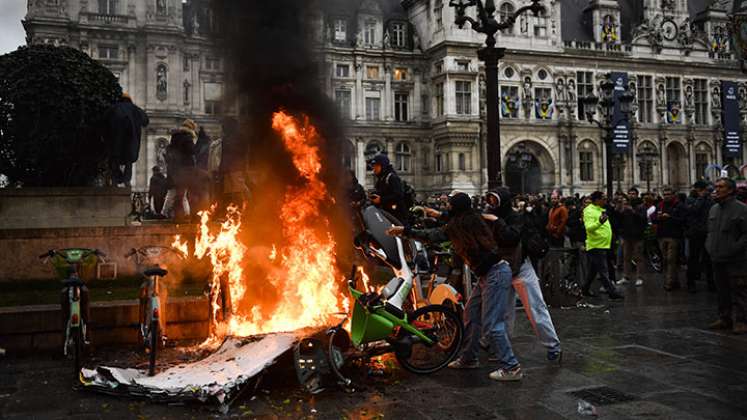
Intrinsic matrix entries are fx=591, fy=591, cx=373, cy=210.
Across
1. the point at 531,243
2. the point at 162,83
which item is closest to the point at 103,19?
the point at 162,83

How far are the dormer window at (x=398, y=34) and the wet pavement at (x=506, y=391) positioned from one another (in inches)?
1492

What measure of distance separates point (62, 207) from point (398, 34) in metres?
36.1

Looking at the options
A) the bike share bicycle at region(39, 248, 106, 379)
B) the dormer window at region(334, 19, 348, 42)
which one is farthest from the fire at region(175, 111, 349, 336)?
the dormer window at region(334, 19, 348, 42)

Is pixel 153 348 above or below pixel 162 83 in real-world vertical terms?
below

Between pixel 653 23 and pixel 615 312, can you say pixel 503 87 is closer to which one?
pixel 653 23

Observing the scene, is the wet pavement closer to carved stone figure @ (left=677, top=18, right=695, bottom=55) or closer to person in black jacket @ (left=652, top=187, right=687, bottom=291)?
person in black jacket @ (left=652, top=187, right=687, bottom=291)

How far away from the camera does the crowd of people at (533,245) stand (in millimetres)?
6398

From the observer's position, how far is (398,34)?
43406 mm

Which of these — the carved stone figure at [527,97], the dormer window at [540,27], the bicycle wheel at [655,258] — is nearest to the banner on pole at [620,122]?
the carved stone figure at [527,97]

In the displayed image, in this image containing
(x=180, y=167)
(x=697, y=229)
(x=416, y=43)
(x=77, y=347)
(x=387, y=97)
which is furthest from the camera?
(x=416, y=43)

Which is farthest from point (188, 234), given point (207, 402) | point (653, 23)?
point (653, 23)

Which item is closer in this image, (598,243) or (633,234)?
(598,243)

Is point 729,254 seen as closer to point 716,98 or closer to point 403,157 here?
point 403,157

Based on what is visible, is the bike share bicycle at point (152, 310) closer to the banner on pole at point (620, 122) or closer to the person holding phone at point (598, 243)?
the person holding phone at point (598, 243)
